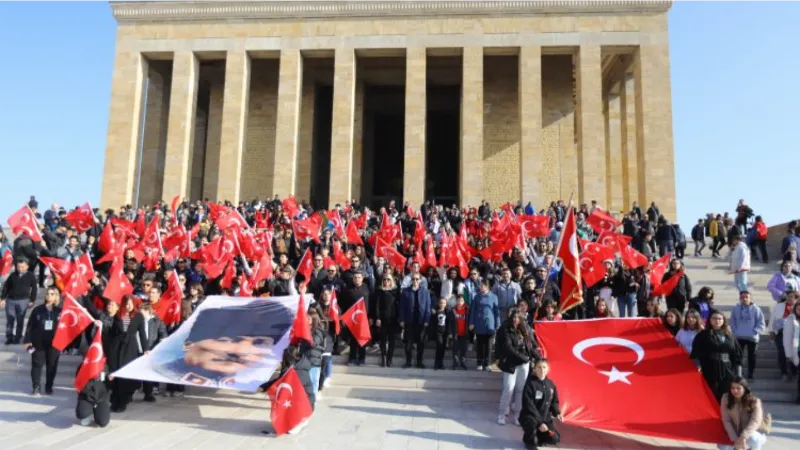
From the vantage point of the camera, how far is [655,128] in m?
27.2

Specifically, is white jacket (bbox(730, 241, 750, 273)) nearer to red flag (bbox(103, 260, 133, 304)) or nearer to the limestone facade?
the limestone facade

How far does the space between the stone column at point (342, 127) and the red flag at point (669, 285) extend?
59.0 feet

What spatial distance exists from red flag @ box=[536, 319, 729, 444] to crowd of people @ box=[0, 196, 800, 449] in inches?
13.4

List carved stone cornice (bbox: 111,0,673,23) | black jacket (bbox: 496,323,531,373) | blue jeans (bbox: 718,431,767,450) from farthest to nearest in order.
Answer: carved stone cornice (bbox: 111,0,673,23) < black jacket (bbox: 496,323,531,373) < blue jeans (bbox: 718,431,767,450)

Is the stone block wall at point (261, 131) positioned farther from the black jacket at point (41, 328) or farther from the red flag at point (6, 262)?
the black jacket at point (41, 328)

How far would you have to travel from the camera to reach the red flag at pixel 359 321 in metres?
A: 10.8

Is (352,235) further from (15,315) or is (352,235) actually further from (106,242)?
(15,315)

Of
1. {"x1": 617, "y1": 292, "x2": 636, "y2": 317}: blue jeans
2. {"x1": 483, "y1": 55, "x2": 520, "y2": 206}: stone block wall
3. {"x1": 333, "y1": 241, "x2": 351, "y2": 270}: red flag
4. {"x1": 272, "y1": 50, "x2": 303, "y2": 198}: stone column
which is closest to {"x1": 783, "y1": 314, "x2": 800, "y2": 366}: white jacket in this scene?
{"x1": 617, "y1": 292, "x2": 636, "y2": 317}: blue jeans

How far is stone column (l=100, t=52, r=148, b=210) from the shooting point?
28.6 m

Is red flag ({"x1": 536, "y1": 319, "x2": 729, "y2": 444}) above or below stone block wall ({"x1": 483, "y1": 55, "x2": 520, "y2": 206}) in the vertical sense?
below

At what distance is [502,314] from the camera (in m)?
11.5

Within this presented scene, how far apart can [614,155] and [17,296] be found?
2793 cm

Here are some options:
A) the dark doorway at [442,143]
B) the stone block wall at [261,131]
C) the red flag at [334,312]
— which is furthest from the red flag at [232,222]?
the dark doorway at [442,143]

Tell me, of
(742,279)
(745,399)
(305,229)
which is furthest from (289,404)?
(742,279)
